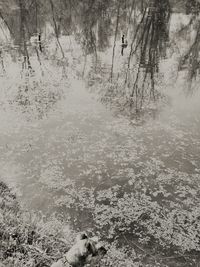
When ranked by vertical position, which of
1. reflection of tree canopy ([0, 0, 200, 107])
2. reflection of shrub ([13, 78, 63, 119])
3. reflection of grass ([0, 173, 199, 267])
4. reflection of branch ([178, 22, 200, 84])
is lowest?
reflection of grass ([0, 173, 199, 267])

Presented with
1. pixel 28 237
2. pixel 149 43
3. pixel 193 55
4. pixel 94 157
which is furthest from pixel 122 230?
pixel 149 43

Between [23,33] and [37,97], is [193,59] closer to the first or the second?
[37,97]

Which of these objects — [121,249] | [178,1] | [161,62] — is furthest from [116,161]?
[178,1]

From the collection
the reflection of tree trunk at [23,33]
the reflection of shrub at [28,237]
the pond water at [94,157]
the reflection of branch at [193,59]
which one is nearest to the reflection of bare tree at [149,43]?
the reflection of branch at [193,59]

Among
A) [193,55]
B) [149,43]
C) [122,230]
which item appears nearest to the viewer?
[122,230]

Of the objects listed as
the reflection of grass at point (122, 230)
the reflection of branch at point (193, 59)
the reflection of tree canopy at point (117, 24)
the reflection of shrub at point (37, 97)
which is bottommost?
the reflection of grass at point (122, 230)

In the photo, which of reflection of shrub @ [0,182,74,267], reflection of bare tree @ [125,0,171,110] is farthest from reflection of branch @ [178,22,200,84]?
reflection of shrub @ [0,182,74,267]

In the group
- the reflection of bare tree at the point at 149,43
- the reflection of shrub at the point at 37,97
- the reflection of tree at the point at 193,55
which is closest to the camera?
the reflection of shrub at the point at 37,97

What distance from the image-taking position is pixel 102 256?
5.33 m

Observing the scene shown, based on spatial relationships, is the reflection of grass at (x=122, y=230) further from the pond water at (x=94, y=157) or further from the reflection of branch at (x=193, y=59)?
the reflection of branch at (x=193, y=59)

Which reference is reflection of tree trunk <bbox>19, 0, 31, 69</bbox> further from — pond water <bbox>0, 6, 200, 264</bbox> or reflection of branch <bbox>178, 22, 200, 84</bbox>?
reflection of branch <bbox>178, 22, 200, 84</bbox>

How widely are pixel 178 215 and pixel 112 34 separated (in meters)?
11.8

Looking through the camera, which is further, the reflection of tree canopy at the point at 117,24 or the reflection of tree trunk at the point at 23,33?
the reflection of tree trunk at the point at 23,33

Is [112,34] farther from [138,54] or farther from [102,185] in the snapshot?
[102,185]
